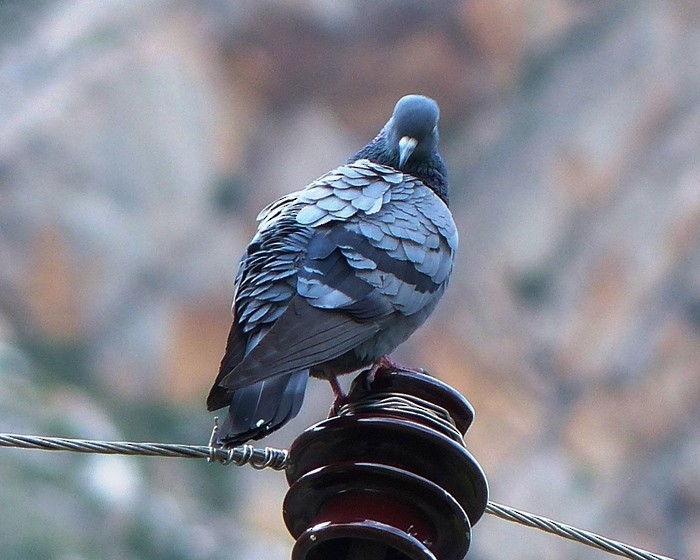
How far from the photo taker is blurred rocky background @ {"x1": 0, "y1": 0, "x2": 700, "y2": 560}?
19438mm

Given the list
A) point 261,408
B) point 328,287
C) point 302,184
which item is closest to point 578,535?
point 261,408

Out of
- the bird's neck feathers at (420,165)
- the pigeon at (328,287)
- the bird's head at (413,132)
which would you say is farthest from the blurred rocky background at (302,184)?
the pigeon at (328,287)

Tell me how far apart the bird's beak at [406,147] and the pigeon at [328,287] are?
5.4 inches

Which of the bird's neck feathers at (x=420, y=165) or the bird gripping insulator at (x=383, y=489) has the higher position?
the bird's neck feathers at (x=420, y=165)

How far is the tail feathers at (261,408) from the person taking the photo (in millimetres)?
4238

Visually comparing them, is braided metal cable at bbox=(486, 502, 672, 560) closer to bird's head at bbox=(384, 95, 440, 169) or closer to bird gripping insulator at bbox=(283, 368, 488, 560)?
bird gripping insulator at bbox=(283, 368, 488, 560)

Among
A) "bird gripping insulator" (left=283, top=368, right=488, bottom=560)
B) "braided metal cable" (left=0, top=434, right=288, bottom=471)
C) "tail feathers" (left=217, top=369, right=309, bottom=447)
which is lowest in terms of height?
"bird gripping insulator" (left=283, top=368, right=488, bottom=560)

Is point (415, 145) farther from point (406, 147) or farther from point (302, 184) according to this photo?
point (302, 184)

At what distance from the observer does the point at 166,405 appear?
20938 mm

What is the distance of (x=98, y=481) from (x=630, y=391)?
26.6 ft

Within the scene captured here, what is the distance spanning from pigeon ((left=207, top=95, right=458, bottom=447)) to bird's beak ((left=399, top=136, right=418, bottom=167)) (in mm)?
138

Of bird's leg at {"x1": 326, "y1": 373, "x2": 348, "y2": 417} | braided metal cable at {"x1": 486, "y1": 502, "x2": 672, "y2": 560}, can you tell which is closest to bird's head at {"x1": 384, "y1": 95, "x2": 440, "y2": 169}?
bird's leg at {"x1": 326, "y1": 373, "x2": 348, "y2": 417}

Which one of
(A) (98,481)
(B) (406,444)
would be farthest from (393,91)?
(B) (406,444)

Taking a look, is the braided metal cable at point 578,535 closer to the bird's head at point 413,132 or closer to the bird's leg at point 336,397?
the bird's leg at point 336,397
